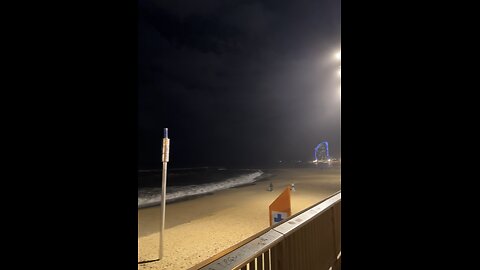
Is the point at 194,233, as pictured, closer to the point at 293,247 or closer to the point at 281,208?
the point at 281,208

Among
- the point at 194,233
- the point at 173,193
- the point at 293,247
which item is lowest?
the point at 173,193

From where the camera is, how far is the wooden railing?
169cm

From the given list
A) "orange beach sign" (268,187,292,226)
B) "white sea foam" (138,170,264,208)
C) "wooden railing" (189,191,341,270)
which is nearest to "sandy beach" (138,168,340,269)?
"orange beach sign" (268,187,292,226)

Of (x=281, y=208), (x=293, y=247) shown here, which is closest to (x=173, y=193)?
(x=281, y=208)

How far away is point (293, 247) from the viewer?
7.72 ft

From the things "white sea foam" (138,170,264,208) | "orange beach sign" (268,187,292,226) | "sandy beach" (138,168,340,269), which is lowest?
"white sea foam" (138,170,264,208)

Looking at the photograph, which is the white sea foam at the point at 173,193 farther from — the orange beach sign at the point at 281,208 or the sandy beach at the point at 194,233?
the orange beach sign at the point at 281,208

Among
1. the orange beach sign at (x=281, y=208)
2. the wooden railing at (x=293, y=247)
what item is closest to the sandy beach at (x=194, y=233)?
the orange beach sign at (x=281, y=208)

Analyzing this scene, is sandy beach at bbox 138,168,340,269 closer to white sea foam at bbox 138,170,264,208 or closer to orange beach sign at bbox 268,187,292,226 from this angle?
orange beach sign at bbox 268,187,292,226

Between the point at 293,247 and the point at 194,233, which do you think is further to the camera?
the point at 194,233
